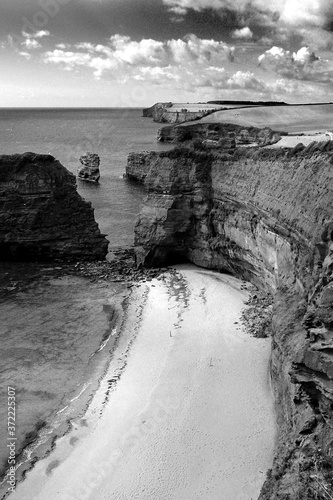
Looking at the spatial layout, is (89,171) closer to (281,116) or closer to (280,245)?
(280,245)

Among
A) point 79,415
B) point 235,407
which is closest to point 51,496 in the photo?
point 79,415

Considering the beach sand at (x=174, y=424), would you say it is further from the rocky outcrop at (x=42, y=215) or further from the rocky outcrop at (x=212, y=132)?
the rocky outcrop at (x=212, y=132)

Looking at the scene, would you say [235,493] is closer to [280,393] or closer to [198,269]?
[280,393]

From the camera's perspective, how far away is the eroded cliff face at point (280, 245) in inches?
546

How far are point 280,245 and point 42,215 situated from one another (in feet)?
73.7

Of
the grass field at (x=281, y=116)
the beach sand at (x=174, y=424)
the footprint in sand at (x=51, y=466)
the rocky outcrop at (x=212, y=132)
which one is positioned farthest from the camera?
the grass field at (x=281, y=116)

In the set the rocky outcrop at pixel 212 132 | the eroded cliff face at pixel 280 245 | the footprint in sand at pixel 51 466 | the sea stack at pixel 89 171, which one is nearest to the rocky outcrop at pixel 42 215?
the eroded cliff face at pixel 280 245

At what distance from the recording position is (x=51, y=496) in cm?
1678

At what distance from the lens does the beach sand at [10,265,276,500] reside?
55.4ft

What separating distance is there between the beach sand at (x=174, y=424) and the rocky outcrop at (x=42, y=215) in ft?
47.0

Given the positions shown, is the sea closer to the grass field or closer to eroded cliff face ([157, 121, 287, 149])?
eroded cliff face ([157, 121, 287, 149])


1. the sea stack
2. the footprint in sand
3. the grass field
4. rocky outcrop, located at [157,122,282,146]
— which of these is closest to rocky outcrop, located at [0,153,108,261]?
the footprint in sand

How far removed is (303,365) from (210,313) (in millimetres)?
14547

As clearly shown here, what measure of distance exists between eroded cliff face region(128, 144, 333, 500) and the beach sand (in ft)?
6.14
